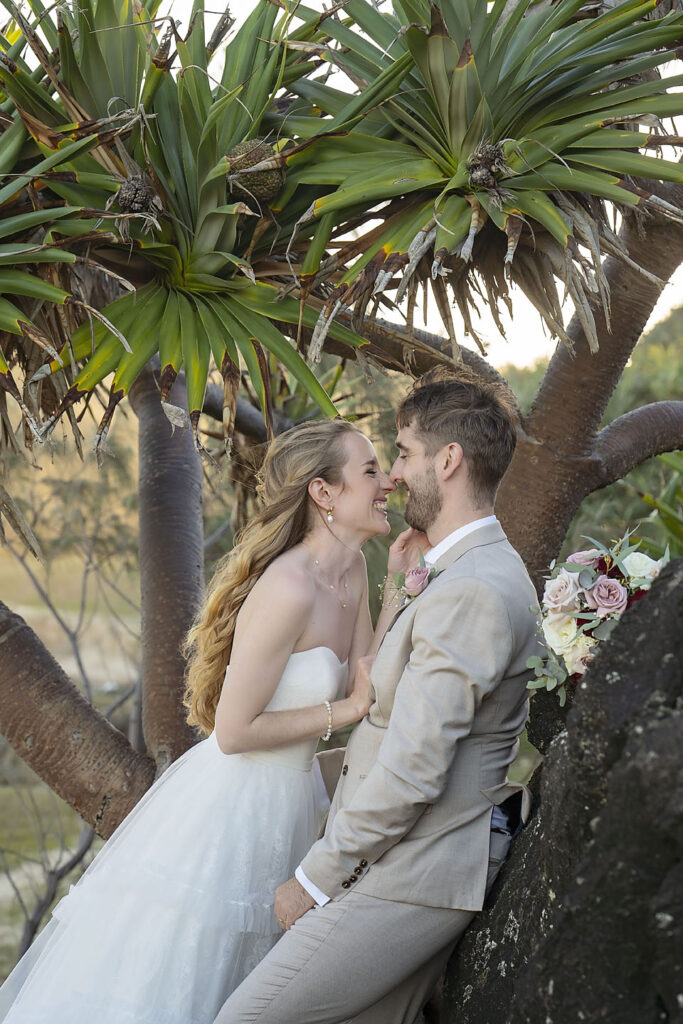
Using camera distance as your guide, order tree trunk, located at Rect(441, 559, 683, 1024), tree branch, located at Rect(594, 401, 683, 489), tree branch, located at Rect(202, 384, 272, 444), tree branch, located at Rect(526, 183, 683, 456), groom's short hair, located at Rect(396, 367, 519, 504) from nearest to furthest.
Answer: tree trunk, located at Rect(441, 559, 683, 1024), groom's short hair, located at Rect(396, 367, 519, 504), tree branch, located at Rect(526, 183, 683, 456), tree branch, located at Rect(594, 401, 683, 489), tree branch, located at Rect(202, 384, 272, 444)

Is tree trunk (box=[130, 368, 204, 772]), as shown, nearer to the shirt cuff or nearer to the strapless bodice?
the strapless bodice

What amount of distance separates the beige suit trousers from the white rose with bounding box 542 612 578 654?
701mm

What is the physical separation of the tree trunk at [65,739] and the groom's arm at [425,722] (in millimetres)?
1888

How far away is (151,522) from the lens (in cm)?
456

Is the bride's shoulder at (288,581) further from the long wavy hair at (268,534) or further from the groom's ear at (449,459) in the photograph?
the groom's ear at (449,459)

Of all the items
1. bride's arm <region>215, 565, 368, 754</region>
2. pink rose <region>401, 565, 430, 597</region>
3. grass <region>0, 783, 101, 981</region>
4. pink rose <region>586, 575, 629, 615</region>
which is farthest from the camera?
grass <region>0, 783, 101, 981</region>

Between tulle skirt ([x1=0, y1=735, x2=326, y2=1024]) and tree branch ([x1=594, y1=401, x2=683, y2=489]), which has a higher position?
tree branch ([x1=594, y1=401, x2=683, y2=489])

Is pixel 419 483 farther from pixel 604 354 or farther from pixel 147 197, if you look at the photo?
pixel 604 354

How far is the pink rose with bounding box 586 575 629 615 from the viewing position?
2.20 metres

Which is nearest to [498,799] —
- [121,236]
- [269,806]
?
[269,806]

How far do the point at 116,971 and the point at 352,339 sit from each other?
2115 mm

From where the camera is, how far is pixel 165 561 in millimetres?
4473

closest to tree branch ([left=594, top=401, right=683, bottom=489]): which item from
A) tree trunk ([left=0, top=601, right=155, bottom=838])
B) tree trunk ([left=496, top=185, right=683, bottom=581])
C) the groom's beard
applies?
tree trunk ([left=496, top=185, right=683, bottom=581])

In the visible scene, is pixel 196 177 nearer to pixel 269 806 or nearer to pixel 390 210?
pixel 390 210
